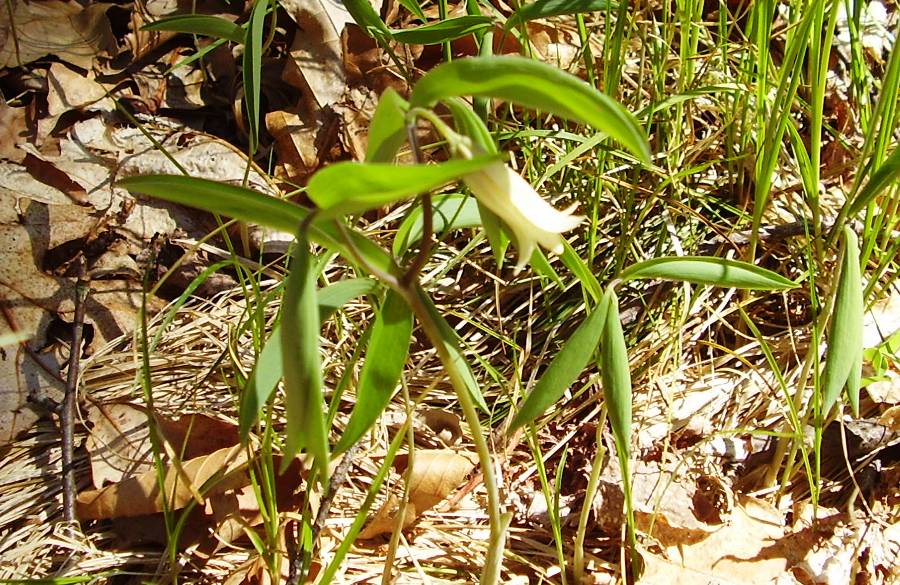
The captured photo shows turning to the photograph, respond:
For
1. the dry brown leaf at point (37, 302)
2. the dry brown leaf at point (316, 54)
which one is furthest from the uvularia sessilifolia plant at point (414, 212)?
the dry brown leaf at point (316, 54)

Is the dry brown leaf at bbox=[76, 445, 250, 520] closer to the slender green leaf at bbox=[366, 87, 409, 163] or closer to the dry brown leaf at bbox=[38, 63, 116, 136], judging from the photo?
the slender green leaf at bbox=[366, 87, 409, 163]

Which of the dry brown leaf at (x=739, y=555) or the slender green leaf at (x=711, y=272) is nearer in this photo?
the slender green leaf at (x=711, y=272)

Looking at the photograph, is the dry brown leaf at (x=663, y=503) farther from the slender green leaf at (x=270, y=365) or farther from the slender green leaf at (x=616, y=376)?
the slender green leaf at (x=270, y=365)

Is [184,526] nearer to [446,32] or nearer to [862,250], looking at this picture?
[446,32]

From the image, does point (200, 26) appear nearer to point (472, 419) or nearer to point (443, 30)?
point (443, 30)


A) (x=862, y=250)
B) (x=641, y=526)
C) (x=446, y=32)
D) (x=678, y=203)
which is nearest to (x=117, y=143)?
(x=446, y=32)

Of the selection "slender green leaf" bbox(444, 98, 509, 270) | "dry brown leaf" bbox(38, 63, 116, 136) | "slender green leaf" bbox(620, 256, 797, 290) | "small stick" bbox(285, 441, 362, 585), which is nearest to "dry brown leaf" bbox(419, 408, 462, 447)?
"small stick" bbox(285, 441, 362, 585)
